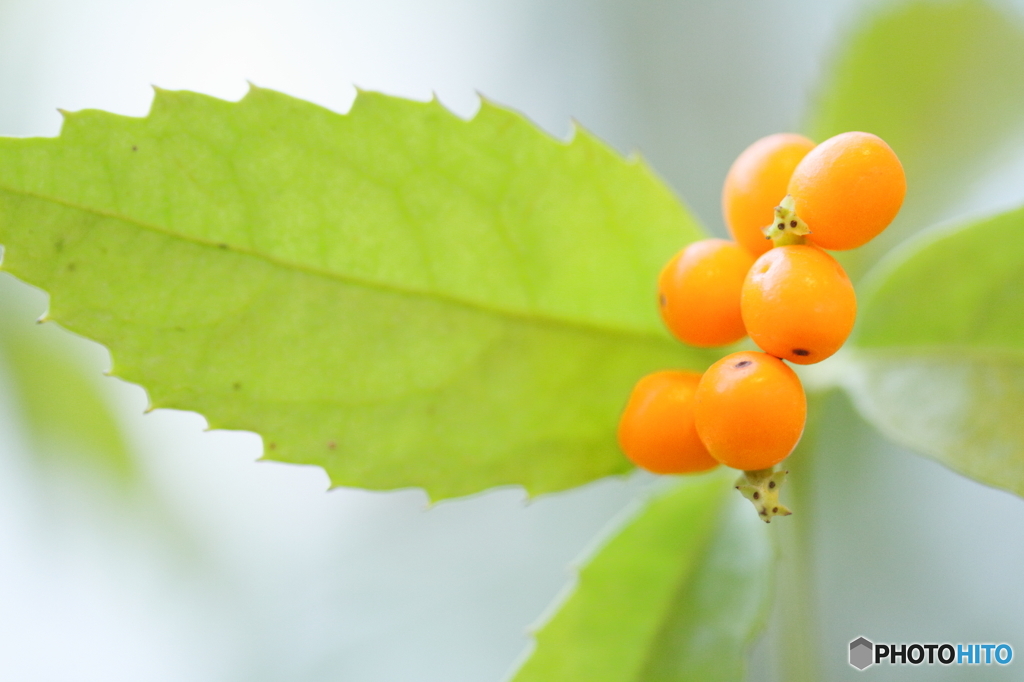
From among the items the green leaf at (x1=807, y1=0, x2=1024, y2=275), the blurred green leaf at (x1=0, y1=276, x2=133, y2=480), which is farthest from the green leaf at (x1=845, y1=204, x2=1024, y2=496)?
the blurred green leaf at (x1=0, y1=276, x2=133, y2=480)

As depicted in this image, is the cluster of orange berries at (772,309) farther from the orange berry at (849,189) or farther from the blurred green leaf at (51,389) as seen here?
the blurred green leaf at (51,389)

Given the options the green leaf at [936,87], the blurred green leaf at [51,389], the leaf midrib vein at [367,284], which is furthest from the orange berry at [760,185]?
the blurred green leaf at [51,389]

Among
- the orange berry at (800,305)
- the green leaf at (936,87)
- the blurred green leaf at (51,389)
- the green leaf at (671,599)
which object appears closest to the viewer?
the orange berry at (800,305)

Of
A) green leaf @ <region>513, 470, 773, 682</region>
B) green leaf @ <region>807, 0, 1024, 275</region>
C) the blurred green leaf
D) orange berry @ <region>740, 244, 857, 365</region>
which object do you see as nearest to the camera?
orange berry @ <region>740, 244, 857, 365</region>

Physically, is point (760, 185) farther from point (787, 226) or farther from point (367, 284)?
point (367, 284)

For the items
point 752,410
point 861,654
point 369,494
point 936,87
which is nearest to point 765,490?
point 752,410

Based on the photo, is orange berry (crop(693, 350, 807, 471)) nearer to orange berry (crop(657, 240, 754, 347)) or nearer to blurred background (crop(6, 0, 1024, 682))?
orange berry (crop(657, 240, 754, 347))
